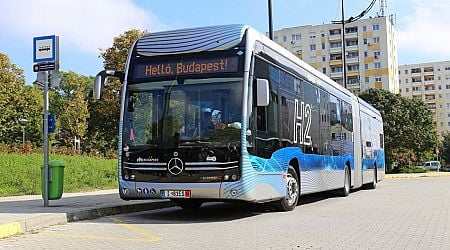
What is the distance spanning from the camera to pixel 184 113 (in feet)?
33.8

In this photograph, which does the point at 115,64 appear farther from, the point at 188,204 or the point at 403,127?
the point at 403,127

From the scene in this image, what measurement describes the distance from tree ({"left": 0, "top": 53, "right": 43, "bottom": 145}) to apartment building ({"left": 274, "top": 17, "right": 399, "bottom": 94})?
57.7 meters

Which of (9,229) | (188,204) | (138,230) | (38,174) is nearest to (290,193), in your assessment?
(188,204)

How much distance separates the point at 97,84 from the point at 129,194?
222cm

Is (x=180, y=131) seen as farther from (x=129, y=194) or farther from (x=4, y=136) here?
(x=4, y=136)

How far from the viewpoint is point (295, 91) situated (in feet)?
42.0

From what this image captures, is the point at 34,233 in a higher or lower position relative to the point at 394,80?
lower

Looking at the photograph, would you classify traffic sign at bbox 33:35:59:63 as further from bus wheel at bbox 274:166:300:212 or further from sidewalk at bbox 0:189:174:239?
bus wheel at bbox 274:166:300:212

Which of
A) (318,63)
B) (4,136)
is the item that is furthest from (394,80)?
(4,136)

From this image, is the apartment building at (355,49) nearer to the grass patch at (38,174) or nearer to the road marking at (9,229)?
the grass patch at (38,174)

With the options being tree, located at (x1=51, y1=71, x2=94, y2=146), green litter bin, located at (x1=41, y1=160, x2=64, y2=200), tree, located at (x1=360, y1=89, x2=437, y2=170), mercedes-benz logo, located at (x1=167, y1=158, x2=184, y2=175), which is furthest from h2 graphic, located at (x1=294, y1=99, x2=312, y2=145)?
tree, located at (x1=51, y1=71, x2=94, y2=146)

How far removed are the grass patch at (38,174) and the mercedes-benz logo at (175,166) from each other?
8.29m

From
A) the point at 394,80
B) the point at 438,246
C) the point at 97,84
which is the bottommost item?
the point at 438,246

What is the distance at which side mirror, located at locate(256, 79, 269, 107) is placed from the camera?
1016cm
